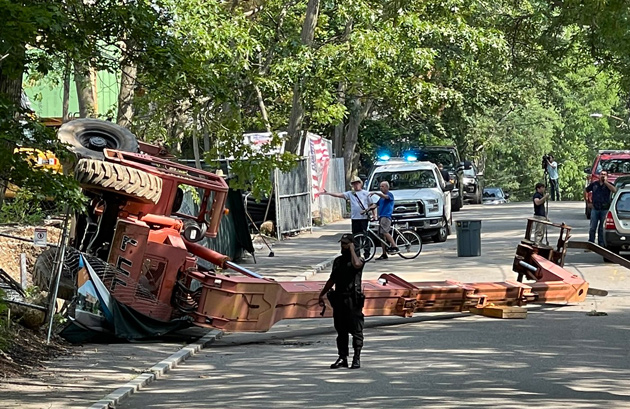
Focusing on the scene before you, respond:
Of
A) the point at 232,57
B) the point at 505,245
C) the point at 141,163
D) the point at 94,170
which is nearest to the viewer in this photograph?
the point at 94,170

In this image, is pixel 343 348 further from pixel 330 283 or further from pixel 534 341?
pixel 534 341

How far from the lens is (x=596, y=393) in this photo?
36.2 ft

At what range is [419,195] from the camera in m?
31.6

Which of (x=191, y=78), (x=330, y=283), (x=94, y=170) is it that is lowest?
(x=330, y=283)

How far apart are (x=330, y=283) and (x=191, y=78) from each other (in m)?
2.80

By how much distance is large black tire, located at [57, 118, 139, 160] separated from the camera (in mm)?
16219

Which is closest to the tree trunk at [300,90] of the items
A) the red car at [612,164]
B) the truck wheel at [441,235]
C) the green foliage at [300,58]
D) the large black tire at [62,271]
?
the green foliage at [300,58]

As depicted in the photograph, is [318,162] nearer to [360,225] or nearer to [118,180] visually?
[360,225]

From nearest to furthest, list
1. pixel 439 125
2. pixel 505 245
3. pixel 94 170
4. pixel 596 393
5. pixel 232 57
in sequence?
pixel 596 393 → pixel 94 170 → pixel 232 57 → pixel 505 245 → pixel 439 125

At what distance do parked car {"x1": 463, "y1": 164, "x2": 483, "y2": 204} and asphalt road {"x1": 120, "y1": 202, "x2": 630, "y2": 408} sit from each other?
35151mm

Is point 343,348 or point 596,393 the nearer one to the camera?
point 596,393

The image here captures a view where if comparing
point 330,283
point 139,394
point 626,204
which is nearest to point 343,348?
point 330,283

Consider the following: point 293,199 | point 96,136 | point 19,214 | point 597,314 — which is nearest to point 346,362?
point 96,136

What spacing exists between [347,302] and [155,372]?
2191 mm
